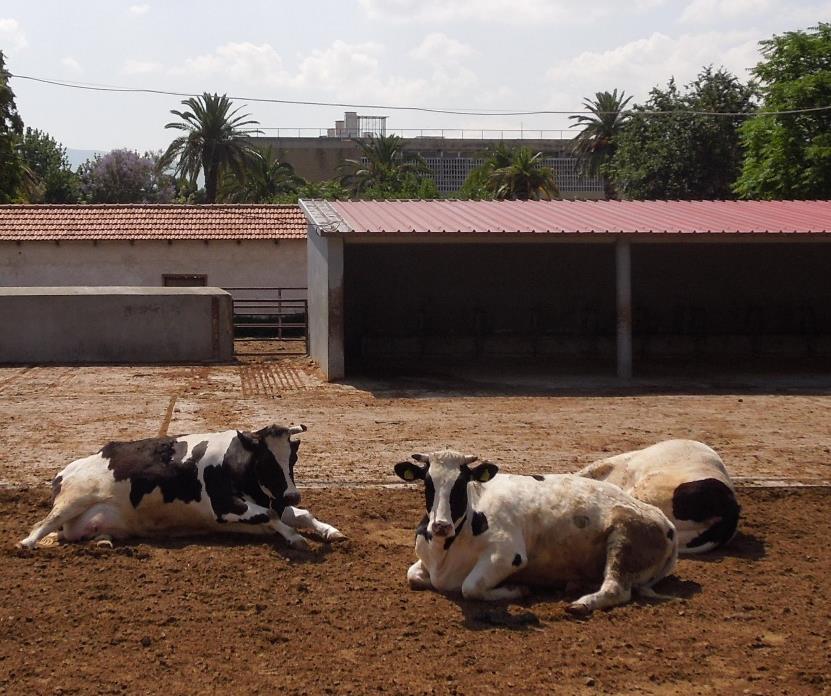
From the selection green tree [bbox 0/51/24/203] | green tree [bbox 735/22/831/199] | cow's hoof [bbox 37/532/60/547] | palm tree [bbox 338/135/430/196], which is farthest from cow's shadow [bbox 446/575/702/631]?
palm tree [bbox 338/135/430/196]

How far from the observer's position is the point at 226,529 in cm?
782

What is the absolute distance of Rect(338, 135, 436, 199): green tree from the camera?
58062 mm

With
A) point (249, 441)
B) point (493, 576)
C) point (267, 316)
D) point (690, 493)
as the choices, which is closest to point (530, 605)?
point (493, 576)

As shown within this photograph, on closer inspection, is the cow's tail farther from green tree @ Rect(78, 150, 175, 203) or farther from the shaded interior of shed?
green tree @ Rect(78, 150, 175, 203)

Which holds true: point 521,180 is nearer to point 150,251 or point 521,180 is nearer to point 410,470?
point 150,251

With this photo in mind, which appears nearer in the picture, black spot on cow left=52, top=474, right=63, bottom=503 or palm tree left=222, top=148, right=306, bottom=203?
black spot on cow left=52, top=474, right=63, bottom=503

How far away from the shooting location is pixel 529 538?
6844 mm

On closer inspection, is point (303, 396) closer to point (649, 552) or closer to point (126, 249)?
point (649, 552)

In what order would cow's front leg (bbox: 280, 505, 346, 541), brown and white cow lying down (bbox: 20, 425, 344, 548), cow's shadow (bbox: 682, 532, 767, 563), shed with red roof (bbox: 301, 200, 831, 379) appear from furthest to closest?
shed with red roof (bbox: 301, 200, 831, 379), cow's front leg (bbox: 280, 505, 346, 541), brown and white cow lying down (bbox: 20, 425, 344, 548), cow's shadow (bbox: 682, 532, 767, 563)

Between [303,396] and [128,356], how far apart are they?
651cm

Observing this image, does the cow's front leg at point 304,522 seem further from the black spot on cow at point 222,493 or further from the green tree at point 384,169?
the green tree at point 384,169

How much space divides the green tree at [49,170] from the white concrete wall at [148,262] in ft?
105

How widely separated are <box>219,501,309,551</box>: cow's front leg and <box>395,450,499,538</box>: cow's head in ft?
4.17

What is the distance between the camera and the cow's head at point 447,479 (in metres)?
Answer: 6.43
